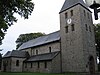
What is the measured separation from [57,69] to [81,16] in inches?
505

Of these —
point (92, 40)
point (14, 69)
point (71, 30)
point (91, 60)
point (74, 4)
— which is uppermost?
point (74, 4)

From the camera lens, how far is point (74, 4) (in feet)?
111

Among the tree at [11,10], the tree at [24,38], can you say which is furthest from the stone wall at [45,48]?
the tree at [24,38]

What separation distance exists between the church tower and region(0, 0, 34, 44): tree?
1512 centimetres

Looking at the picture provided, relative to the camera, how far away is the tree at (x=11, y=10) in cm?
1664

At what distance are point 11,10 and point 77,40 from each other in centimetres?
1733

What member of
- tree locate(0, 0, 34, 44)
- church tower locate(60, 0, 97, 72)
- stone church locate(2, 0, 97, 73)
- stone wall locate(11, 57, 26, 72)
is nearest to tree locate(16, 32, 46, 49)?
stone wall locate(11, 57, 26, 72)

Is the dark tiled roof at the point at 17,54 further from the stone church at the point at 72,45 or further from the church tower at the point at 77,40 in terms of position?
the church tower at the point at 77,40

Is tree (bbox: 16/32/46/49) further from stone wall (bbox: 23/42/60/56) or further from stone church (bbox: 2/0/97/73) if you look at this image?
stone church (bbox: 2/0/97/73)

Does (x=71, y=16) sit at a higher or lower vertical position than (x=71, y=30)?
higher

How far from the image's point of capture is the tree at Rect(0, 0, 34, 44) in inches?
655

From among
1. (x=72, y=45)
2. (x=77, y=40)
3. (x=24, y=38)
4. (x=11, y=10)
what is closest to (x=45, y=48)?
(x=72, y=45)

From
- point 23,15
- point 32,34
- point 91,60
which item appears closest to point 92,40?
point 91,60

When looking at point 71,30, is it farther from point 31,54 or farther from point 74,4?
point 31,54
